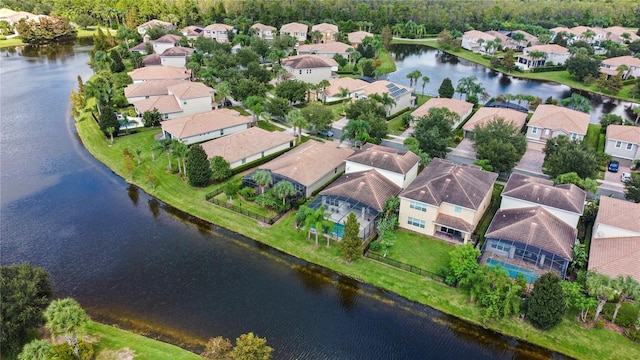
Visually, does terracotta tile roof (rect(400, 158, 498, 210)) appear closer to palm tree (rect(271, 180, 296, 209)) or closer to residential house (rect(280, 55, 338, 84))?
palm tree (rect(271, 180, 296, 209))

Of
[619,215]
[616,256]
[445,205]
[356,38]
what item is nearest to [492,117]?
[619,215]

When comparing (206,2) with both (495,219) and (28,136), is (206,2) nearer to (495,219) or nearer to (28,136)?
(28,136)

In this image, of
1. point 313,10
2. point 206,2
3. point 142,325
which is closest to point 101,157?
point 142,325

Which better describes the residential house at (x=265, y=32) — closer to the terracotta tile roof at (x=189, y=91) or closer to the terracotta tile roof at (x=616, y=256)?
the terracotta tile roof at (x=189, y=91)

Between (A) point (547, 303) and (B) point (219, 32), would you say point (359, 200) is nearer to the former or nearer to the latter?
(A) point (547, 303)

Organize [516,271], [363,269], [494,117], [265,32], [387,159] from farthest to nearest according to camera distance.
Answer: [265,32] < [494,117] < [387,159] < [363,269] < [516,271]
